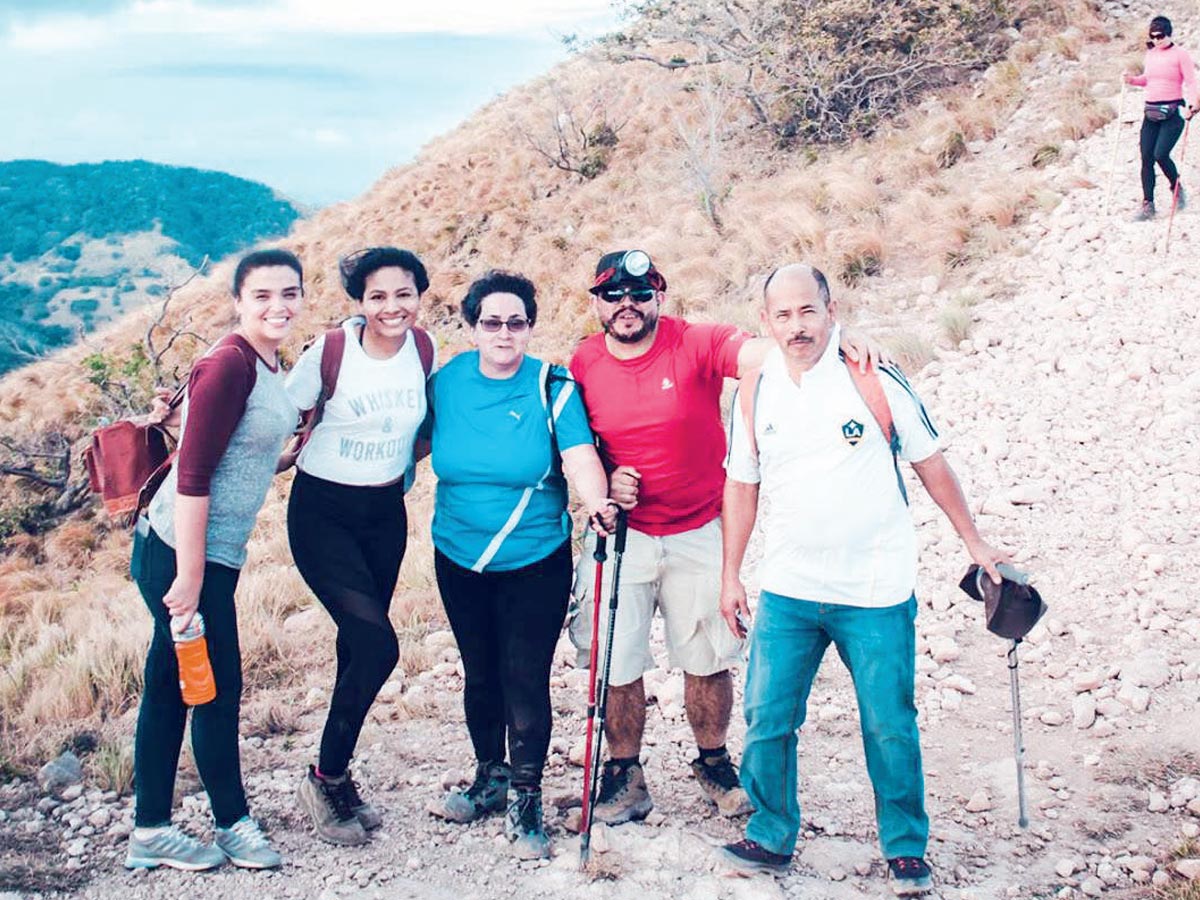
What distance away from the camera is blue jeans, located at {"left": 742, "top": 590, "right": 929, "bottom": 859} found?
3.16 meters

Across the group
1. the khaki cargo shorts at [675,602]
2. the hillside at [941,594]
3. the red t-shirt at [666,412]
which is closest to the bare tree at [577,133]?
the hillside at [941,594]

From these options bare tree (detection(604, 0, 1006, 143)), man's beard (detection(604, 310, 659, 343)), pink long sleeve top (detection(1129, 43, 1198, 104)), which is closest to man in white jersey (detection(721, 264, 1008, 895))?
man's beard (detection(604, 310, 659, 343))

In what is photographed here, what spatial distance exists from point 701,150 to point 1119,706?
487 inches

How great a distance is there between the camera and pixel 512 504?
3.52m

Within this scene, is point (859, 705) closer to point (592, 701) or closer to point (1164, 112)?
point (592, 701)

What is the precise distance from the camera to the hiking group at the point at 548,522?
3.15 meters

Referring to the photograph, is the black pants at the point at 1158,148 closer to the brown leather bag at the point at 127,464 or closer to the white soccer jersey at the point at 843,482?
the white soccer jersey at the point at 843,482

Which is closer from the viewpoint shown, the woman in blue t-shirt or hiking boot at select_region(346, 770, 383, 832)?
the woman in blue t-shirt

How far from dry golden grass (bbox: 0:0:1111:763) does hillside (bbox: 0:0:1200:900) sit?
5 centimetres

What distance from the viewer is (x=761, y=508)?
284 inches

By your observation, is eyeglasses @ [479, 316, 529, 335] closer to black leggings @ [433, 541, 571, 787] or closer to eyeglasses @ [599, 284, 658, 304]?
eyeglasses @ [599, 284, 658, 304]

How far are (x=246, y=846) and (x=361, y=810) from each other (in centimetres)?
45

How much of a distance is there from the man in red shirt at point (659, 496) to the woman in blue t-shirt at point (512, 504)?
0.15m

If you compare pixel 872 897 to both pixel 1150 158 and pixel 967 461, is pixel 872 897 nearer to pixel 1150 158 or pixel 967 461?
pixel 967 461
